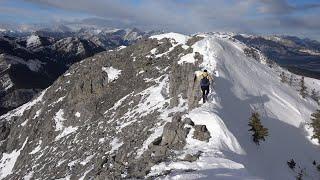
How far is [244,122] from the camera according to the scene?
1866 inches

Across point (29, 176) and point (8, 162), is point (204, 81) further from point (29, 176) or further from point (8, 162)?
point (8, 162)

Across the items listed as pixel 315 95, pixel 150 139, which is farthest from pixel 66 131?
pixel 315 95

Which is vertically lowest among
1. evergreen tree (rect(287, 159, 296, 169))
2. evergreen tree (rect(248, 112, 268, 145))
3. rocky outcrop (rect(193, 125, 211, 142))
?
evergreen tree (rect(287, 159, 296, 169))

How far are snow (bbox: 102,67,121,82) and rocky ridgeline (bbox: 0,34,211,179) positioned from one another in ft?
0.92

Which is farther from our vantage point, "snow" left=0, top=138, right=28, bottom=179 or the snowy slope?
"snow" left=0, top=138, right=28, bottom=179

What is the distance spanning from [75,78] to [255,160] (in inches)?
2685

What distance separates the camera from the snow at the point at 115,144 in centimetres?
5378

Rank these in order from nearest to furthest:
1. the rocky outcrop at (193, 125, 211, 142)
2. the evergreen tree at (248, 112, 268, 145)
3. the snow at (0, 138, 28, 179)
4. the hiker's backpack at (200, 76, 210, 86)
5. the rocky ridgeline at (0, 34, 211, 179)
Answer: the rocky outcrop at (193, 125, 211, 142), the rocky ridgeline at (0, 34, 211, 179), the hiker's backpack at (200, 76, 210, 86), the evergreen tree at (248, 112, 268, 145), the snow at (0, 138, 28, 179)

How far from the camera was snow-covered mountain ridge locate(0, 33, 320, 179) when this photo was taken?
36062mm

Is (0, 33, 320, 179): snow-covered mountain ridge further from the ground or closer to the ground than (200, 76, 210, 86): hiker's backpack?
closer to the ground

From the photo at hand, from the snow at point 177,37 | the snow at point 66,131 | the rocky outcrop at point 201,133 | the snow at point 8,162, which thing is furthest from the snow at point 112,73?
the rocky outcrop at point 201,133

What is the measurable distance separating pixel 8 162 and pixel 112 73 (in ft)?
89.1

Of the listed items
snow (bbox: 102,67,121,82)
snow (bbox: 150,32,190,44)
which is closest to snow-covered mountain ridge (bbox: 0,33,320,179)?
snow (bbox: 150,32,190,44)

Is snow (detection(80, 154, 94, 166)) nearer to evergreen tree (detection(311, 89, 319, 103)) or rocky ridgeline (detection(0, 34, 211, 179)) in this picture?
rocky ridgeline (detection(0, 34, 211, 179))
